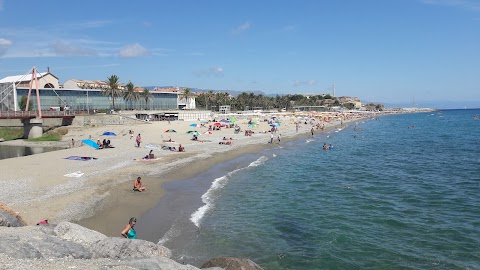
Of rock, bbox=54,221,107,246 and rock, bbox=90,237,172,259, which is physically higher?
rock, bbox=54,221,107,246

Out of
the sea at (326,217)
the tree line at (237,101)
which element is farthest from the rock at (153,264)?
the tree line at (237,101)

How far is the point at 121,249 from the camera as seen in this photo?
1075cm

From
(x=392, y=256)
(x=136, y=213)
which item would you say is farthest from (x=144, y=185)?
(x=392, y=256)

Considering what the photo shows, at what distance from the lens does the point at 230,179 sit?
1079 inches

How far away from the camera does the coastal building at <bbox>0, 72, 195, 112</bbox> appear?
71.8 m

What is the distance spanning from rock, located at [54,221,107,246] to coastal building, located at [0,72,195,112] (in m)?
66.3

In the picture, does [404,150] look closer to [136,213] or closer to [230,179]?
[230,179]

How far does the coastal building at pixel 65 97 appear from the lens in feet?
235

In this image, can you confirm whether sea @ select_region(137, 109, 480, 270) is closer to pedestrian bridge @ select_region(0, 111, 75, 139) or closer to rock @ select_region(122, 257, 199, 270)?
rock @ select_region(122, 257, 199, 270)

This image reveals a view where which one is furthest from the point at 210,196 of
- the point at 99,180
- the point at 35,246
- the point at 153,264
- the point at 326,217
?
the point at 153,264

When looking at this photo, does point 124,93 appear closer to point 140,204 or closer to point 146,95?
point 146,95

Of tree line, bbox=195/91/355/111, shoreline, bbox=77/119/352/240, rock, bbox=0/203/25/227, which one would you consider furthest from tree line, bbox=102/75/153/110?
rock, bbox=0/203/25/227

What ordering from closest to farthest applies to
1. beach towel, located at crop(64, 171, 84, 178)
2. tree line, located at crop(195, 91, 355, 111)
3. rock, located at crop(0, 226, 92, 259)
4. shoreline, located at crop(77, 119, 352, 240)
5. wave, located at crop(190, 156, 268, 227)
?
rock, located at crop(0, 226, 92, 259) → shoreline, located at crop(77, 119, 352, 240) → wave, located at crop(190, 156, 268, 227) → beach towel, located at crop(64, 171, 84, 178) → tree line, located at crop(195, 91, 355, 111)

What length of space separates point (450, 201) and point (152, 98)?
3241 inches
